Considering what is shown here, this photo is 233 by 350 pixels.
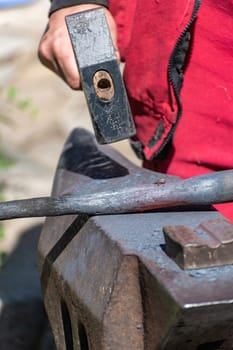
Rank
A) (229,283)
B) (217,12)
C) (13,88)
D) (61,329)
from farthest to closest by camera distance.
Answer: (13,88) → (217,12) → (61,329) → (229,283)

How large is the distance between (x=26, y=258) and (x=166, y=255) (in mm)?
1277

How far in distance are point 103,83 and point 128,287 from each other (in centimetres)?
39

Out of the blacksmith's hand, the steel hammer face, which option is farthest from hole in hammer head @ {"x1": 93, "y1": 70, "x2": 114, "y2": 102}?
the blacksmith's hand

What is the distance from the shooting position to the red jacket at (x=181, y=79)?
1665 millimetres

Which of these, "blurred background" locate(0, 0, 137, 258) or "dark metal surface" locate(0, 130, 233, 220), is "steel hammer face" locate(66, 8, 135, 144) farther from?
"blurred background" locate(0, 0, 137, 258)

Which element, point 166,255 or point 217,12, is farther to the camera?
point 217,12

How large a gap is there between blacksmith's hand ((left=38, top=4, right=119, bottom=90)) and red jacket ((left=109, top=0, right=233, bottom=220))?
67 mm

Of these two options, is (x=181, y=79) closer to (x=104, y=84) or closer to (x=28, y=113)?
(x=104, y=84)

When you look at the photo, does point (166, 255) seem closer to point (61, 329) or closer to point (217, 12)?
point (61, 329)

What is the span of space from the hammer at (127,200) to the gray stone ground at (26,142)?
0.83 meters

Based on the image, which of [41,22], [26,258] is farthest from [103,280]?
[41,22]

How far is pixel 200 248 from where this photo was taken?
47.3 inches

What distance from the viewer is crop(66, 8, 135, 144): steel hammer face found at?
4.94 ft

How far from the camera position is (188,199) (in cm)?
137
